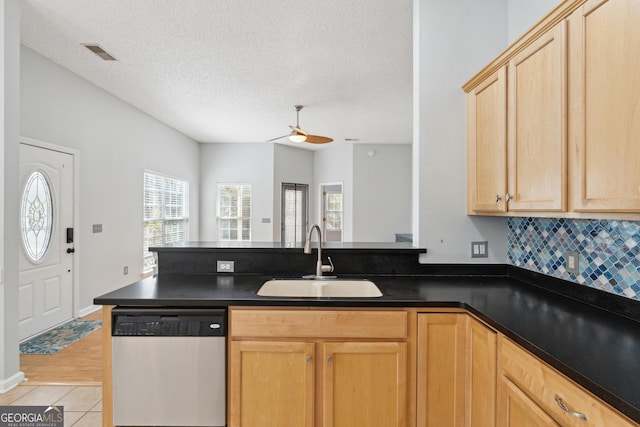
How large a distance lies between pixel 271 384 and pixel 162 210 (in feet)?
17.0

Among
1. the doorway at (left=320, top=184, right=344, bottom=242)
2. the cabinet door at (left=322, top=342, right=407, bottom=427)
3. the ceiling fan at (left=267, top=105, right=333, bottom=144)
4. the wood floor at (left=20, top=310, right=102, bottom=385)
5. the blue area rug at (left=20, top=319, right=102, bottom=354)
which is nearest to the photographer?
the cabinet door at (left=322, top=342, right=407, bottom=427)

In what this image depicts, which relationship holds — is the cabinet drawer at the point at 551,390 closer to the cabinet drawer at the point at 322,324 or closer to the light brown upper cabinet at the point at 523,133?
the cabinet drawer at the point at 322,324

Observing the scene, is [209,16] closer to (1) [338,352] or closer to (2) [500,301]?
(1) [338,352]

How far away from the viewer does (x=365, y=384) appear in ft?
5.24

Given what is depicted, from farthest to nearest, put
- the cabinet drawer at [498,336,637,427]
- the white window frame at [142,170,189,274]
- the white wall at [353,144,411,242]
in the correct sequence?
the white wall at [353,144,411,242] → the white window frame at [142,170,189,274] → the cabinet drawer at [498,336,637,427]

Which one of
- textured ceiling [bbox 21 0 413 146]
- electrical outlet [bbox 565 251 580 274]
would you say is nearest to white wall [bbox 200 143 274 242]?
textured ceiling [bbox 21 0 413 146]

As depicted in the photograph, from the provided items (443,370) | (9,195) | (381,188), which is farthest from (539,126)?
(381,188)

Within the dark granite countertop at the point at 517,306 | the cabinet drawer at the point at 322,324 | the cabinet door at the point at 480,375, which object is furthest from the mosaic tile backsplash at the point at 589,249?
the cabinet drawer at the point at 322,324

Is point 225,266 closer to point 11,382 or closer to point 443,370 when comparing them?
point 443,370

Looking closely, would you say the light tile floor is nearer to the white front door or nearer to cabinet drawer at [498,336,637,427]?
the white front door

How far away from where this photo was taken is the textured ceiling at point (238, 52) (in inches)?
108

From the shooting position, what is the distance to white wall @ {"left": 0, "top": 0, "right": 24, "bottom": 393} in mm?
2383

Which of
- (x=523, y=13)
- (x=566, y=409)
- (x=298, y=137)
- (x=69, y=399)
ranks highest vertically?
(x=523, y=13)

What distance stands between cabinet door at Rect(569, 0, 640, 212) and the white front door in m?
4.31
